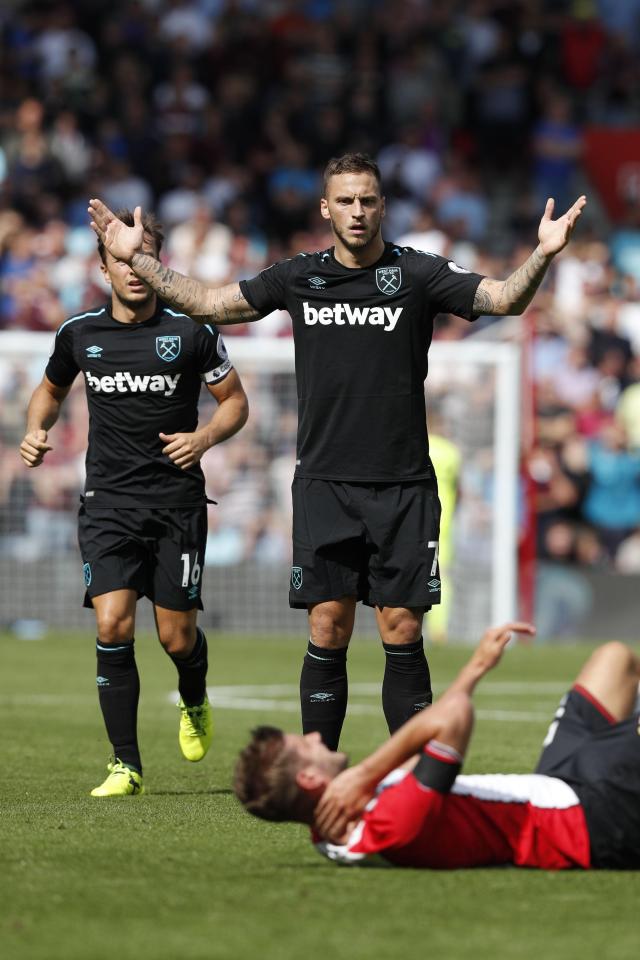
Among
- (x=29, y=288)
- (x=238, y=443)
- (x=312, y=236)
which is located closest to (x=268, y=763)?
(x=238, y=443)

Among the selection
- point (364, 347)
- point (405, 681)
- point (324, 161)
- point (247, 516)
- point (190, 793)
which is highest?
point (324, 161)

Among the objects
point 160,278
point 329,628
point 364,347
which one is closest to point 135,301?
point 160,278

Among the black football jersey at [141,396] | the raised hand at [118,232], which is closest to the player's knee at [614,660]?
the raised hand at [118,232]

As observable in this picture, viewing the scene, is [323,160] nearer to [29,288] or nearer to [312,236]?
[312,236]

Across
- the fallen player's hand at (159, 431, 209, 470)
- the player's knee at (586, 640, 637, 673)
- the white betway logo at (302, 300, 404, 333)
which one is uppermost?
the white betway logo at (302, 300, 404, 333)

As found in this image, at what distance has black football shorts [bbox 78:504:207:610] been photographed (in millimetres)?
8117

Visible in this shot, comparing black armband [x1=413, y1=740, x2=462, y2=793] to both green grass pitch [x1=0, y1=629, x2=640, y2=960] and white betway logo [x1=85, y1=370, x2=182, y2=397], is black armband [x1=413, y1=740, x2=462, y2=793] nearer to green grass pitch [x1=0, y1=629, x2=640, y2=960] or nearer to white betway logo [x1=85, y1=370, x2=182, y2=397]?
green grass pitch [x1=0, y1=629, x2=640, y2=960]

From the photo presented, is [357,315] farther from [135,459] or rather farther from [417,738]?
[417,738]

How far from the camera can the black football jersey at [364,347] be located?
734 cm

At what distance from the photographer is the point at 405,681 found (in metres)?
7.47

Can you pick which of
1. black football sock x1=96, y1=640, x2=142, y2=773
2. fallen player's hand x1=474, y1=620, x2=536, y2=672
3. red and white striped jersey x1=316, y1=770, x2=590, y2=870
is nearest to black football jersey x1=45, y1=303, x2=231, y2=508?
black football sock x1=96, y1=640, x2=142, y2=773

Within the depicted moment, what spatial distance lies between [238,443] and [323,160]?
5599mm

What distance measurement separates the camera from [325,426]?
7438 millimetres

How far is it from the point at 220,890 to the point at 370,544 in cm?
225
